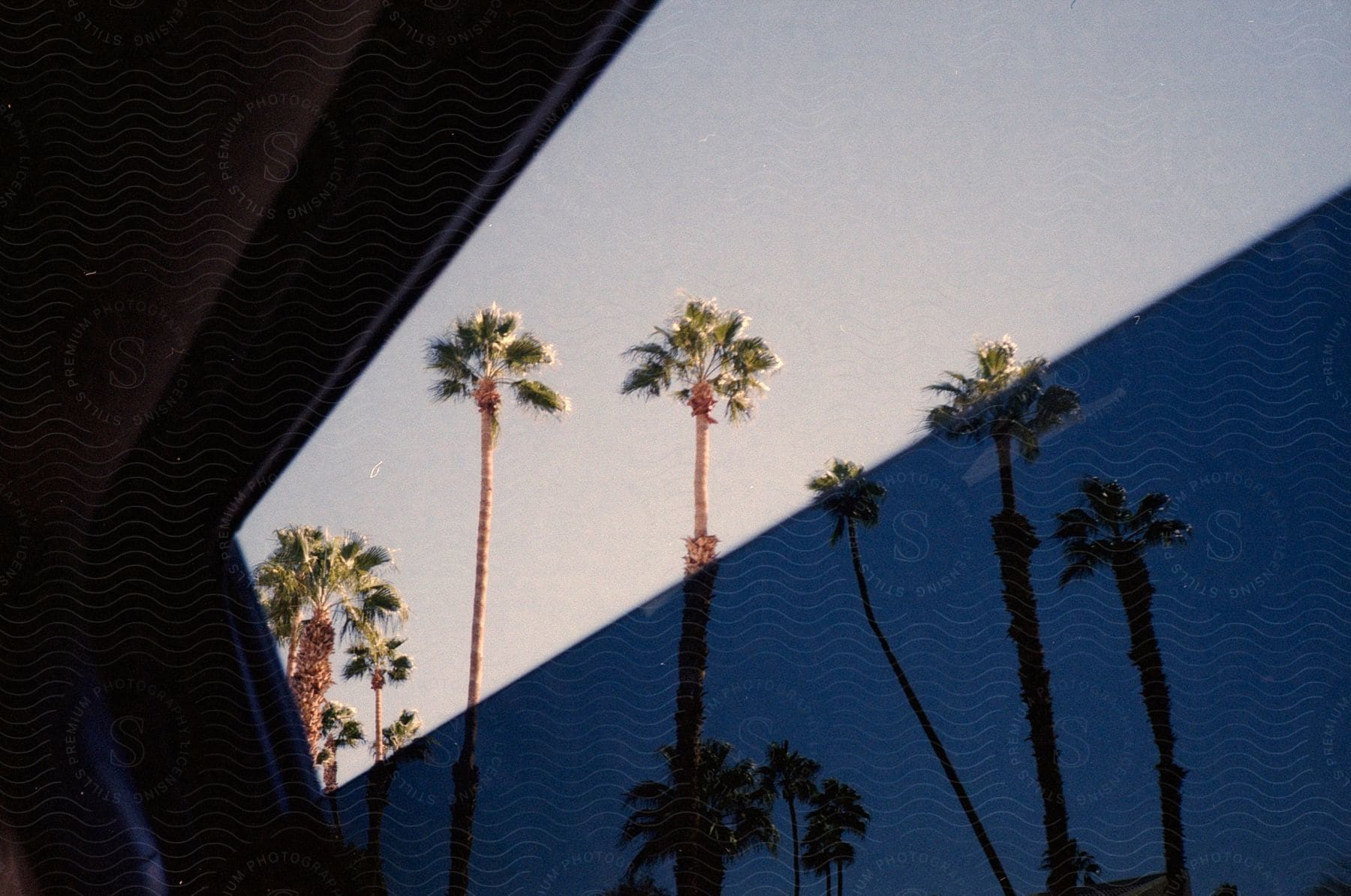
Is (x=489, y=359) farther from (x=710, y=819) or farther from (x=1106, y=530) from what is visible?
(x=1106, y=530)

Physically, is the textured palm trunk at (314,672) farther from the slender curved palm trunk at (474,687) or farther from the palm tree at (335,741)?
the slender curved palm trunk at (474,687)

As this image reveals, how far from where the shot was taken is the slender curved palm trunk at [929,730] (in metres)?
3.33

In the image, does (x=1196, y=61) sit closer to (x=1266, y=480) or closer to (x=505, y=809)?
(x=1266, y=480)

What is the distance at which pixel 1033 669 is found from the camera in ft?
11.6

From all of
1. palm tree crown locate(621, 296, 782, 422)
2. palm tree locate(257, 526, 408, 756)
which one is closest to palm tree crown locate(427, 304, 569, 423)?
palm tree crown locate(621, 296, 782, 422)

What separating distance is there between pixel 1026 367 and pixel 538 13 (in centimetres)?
230

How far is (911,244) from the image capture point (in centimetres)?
378

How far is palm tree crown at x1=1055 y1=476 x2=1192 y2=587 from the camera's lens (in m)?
3.57

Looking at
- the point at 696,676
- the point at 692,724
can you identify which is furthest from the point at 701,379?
the point at 692,724

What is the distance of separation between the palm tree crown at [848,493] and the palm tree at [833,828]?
92 cm

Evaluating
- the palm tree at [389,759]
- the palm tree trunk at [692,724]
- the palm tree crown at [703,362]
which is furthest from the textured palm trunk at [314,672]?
the palm tree crown at [703,362]

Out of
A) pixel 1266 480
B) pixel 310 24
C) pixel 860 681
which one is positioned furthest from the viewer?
pixel 1266 480

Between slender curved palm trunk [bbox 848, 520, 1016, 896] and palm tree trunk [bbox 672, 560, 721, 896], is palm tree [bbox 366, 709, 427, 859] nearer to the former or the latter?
palm tree trunk [bbox 672, 560, 721, 896]

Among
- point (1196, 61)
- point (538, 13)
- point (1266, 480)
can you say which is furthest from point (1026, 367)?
point (538, 13)
